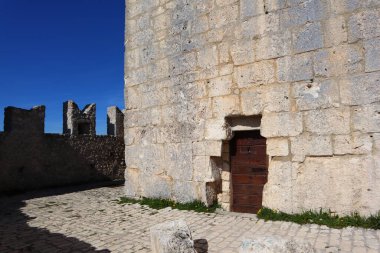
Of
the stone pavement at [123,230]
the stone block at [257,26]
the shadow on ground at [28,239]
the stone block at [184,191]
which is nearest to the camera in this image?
the stone pavement at [123,230]

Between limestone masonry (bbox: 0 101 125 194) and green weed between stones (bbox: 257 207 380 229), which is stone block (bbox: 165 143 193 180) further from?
limestone masonry (bbox: 0 101 125 194)

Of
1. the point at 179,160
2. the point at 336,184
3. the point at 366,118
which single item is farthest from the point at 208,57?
the point at 336,184

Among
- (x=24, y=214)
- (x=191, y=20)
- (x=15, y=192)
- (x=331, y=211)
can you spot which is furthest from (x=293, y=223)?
(x=15, y=192)

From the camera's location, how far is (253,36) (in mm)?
5223

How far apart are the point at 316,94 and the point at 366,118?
0.74 metres

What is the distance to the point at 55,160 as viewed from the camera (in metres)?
10.3

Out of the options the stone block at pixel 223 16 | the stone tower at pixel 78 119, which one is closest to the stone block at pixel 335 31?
the stone block at pixel 223 16

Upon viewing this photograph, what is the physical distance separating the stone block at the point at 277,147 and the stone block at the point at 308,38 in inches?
55.0

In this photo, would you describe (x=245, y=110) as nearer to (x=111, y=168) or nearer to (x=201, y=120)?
(x=201, y=120)

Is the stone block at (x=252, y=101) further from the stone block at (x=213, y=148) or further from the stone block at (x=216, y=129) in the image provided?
the stone block at (x=213, y=148)

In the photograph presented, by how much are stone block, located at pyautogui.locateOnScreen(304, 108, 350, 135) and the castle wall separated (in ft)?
0.04

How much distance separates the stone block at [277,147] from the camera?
4871mm

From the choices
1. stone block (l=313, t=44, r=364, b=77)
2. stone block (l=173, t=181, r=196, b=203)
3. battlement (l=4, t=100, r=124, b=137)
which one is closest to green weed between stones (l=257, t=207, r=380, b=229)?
stone block (l=173, t=181, r=196, b=203)

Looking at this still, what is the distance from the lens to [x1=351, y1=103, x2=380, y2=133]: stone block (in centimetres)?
420
